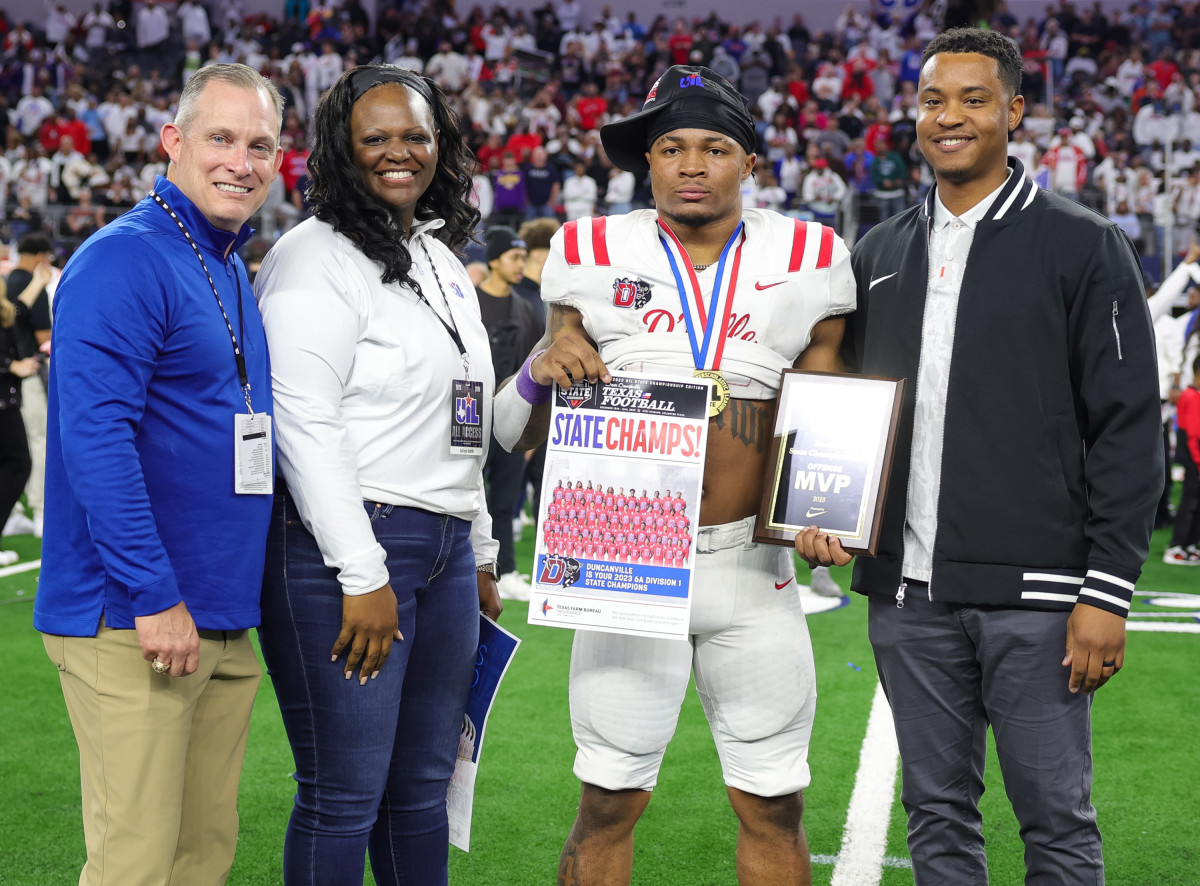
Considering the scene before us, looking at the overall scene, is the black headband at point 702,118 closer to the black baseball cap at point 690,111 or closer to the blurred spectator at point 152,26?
the black baseball cap at point 690,111

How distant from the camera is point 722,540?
8.49 feet

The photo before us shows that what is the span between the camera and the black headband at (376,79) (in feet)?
8.17

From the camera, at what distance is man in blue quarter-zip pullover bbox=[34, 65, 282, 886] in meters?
2.06

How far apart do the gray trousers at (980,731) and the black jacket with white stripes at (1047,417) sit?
87mm

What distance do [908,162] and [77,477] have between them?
16.2 meters

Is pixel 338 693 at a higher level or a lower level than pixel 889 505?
lower

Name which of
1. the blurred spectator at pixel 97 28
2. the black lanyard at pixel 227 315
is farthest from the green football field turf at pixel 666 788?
the blurred spectator at pixel 97 28

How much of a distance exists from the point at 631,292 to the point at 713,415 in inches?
13.2

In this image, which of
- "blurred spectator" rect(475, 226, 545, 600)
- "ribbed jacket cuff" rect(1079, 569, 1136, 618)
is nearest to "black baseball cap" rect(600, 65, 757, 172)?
"ribbed jacket cuff" rect(1079, 569, 1136, 618)

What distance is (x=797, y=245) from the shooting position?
2629 mm

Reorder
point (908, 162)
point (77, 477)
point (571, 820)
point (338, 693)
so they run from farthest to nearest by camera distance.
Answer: point (908, 162)
point (571, 820)
point (338, 693)
point (77, 477)

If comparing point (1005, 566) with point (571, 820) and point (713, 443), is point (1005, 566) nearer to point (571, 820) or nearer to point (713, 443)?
point (713, 443)

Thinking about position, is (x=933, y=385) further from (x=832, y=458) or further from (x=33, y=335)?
(x=33, y=335)

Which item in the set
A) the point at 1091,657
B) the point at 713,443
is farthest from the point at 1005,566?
the point at 713,443
